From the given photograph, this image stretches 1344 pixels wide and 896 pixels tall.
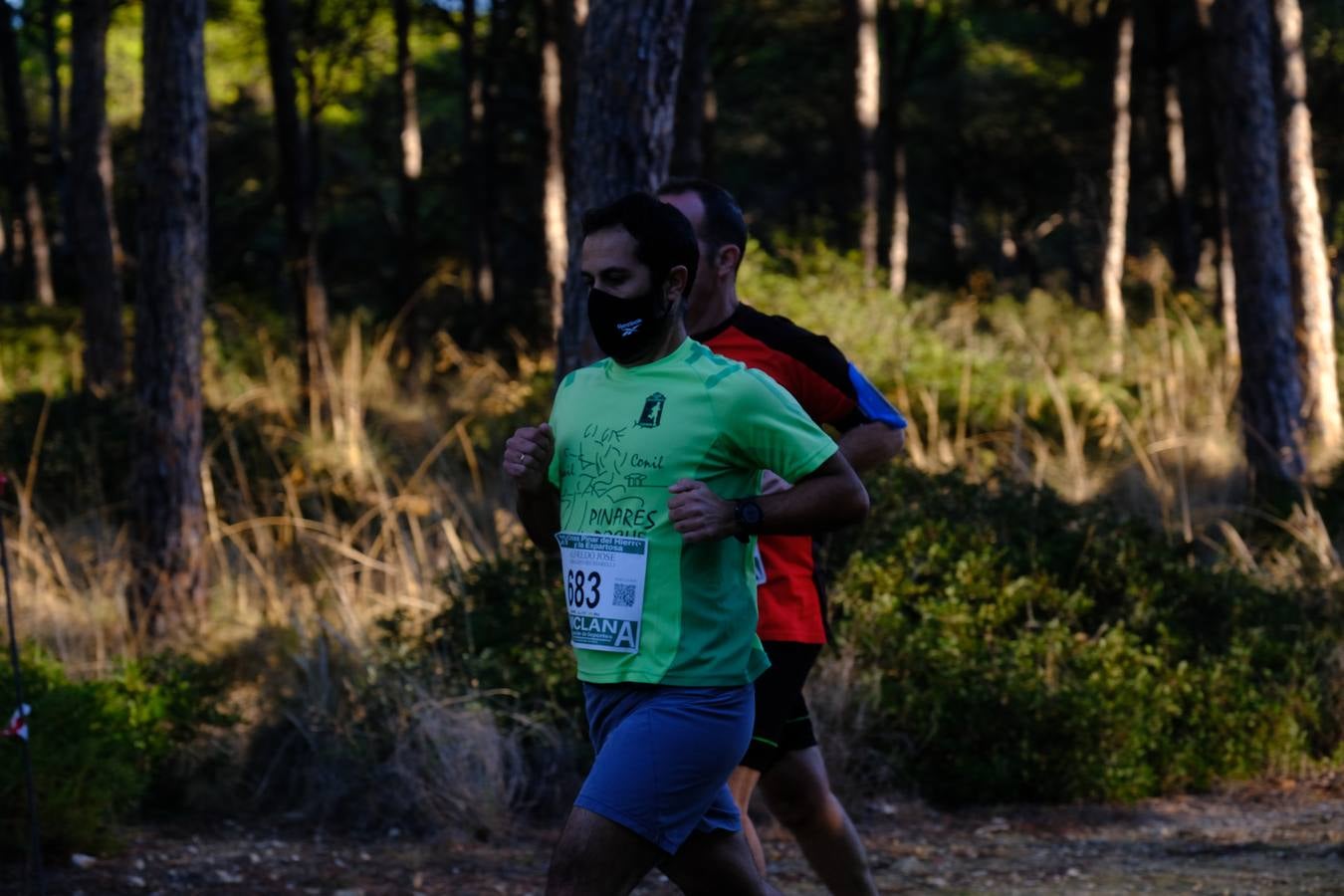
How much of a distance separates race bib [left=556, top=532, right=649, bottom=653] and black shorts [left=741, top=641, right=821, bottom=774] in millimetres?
827

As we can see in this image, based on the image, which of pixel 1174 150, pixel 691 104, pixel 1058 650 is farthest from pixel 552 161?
pixel 1058 650

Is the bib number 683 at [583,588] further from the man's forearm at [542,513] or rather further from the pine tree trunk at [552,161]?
the pine tree trunk at [552,161]

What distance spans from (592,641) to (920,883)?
3.31 m

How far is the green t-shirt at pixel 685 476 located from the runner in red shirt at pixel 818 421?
33.0 inches

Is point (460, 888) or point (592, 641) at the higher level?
point (592, 641)

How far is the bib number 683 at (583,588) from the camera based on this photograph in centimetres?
341

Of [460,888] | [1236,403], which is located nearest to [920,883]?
[460,888]

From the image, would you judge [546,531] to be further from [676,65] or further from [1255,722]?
[1255,722]

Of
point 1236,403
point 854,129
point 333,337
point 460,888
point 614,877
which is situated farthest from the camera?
point 854,129

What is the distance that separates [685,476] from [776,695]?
39.8 inches

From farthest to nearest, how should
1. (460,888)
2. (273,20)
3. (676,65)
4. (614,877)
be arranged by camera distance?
1. (273,20)
2. (676,65)
3. (460,888)
4. (614,877)

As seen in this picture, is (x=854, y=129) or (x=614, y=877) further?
(x=854, y=129)

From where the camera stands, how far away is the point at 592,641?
3.42m

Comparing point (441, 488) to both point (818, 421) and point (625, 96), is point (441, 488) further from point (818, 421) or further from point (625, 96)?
point (818, 421)
